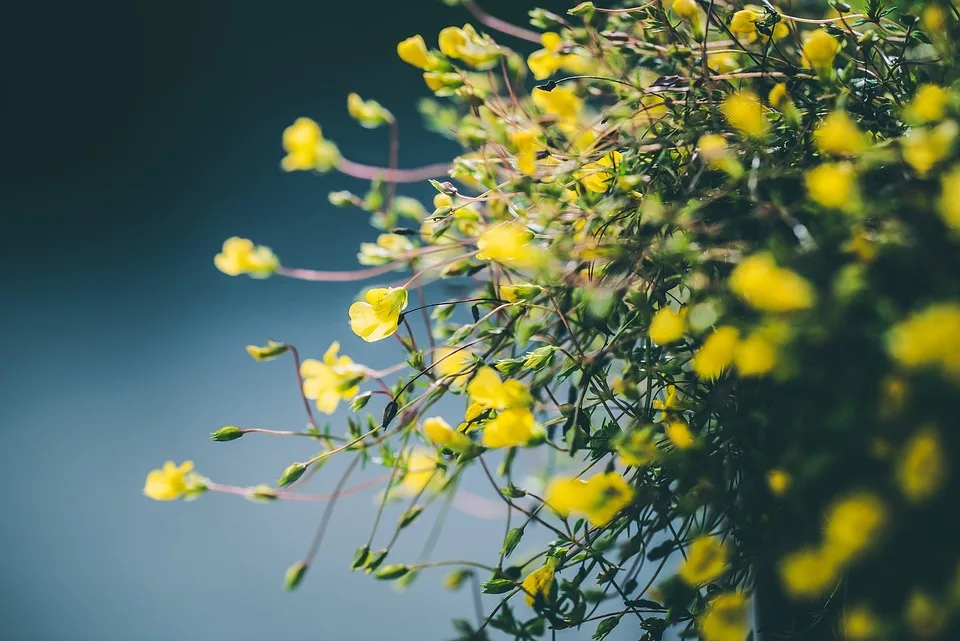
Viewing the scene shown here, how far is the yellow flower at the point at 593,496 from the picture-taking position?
0.26 metres

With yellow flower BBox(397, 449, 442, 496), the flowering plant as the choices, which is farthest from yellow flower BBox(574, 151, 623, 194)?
yellow flower BBox(397, 449, 442, 496)

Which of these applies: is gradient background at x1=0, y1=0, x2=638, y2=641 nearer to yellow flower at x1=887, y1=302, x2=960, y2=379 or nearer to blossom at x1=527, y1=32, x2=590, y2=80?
blossom at x1=527, y1=32, x2=590, y2=80

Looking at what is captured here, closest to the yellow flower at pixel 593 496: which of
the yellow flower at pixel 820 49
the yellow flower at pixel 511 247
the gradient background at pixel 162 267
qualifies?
the yellow flower at pixel 511 247

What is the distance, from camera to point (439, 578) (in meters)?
0.73

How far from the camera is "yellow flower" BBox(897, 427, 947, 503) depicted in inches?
6.9

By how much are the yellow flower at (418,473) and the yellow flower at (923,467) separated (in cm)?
28

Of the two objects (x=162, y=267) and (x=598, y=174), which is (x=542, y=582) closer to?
(x=598, y=174)

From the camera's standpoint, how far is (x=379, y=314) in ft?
1.12

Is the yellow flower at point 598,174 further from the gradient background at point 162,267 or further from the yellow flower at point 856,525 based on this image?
the gradient background at point 162,267

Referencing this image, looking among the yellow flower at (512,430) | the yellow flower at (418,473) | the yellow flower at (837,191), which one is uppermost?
the yellow flower at (418,473)

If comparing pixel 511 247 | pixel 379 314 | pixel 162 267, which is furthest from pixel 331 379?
pixel 162 267

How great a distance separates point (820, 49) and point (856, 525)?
0.23m

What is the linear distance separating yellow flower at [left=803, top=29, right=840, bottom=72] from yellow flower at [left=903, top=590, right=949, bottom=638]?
24 cm

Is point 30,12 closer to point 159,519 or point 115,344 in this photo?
point 115,344
